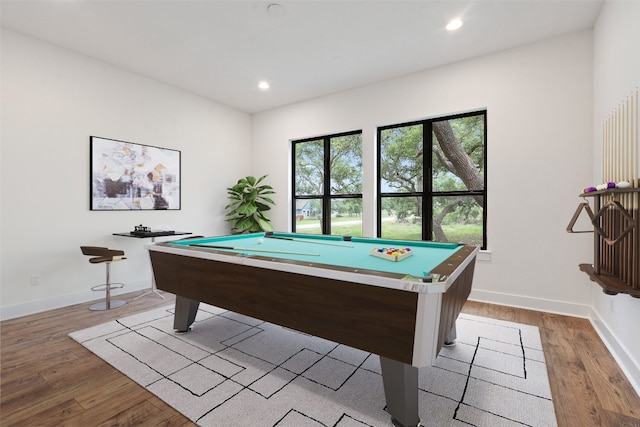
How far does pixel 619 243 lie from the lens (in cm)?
210

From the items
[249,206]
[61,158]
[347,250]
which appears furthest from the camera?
[249,206]

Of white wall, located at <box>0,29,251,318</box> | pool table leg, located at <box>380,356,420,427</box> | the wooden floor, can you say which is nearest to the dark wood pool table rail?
pool table leg, located at <box>380,356,420,427</box>

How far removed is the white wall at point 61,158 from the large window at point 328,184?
1983mm

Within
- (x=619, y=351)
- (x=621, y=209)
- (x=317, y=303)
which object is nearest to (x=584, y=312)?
(x=619, y=351)

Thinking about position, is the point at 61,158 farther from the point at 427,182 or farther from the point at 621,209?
the point at 621,209

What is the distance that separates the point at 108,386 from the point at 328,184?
3.82 metres

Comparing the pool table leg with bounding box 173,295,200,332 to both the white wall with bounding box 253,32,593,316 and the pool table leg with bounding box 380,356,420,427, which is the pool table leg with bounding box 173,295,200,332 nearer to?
the pool table leg with bounding box 380,356,420,427

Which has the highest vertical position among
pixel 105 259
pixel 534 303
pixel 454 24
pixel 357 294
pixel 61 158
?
pixel 454 24

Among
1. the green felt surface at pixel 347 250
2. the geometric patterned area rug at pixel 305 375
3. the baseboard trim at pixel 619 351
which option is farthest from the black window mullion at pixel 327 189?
the baseboard trim at pixel 619 351

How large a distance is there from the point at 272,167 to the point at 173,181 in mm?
1692

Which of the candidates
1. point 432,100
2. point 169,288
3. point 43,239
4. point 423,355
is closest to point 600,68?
point 432,100

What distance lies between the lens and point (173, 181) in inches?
178

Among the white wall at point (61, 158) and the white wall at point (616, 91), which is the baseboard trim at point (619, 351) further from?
the white wall at point (61, 158)

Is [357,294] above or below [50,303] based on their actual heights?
above
